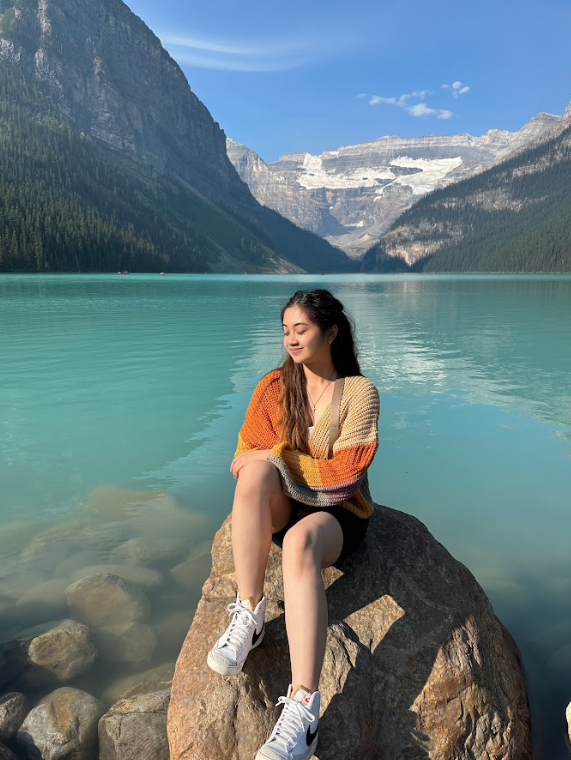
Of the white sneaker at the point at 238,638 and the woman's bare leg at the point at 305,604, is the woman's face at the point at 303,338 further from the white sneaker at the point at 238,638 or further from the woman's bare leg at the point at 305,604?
the white sneaker at the point at 238,638

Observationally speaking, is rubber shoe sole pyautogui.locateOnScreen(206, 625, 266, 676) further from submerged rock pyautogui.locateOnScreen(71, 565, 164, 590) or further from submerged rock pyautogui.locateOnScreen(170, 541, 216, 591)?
submerged rock pyautogui.locateOnScreen(71, 565, 164, 590)

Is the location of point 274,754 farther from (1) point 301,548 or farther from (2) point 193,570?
(2) point 193,570

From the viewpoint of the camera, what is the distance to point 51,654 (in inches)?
163

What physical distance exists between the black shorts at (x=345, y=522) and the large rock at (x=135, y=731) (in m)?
1.38

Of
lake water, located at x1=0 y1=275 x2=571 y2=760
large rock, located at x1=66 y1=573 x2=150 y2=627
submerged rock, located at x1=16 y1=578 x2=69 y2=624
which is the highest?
large rock, located at x1=66 y1=573 x2=150 y2=627

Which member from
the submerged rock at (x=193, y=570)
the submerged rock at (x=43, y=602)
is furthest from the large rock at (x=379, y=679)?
the submerged rock at (x=43, y=602)

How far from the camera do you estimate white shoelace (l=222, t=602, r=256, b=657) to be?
9.60 feet

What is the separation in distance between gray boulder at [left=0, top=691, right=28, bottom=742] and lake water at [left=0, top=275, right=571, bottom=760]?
503 mm

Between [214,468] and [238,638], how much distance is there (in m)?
5.70

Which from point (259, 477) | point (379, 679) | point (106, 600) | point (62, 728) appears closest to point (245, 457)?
point (259, 477)

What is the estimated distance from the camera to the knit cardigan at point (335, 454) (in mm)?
3303

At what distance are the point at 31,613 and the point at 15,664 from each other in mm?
A: 797

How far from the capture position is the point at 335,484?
3297 millimetres

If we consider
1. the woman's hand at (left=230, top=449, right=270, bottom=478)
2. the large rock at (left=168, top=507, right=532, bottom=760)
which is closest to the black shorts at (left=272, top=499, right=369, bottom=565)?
the large rock at (left=168, top=507, right=532, bottom=760)
